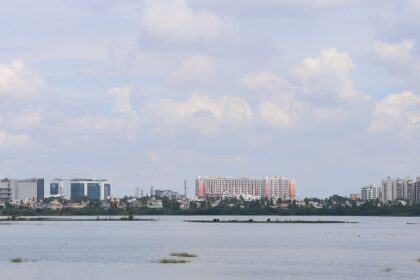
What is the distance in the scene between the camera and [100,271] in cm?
7094

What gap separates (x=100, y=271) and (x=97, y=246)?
3723 cm

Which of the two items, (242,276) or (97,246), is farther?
(97,246)

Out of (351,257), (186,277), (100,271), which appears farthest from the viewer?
(351,257)

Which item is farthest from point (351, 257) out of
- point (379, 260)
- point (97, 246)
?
point (97, 246)

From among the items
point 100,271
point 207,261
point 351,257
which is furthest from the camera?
point 351,257

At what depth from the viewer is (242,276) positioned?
6831cm

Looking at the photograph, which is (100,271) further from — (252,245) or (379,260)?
(252,245)

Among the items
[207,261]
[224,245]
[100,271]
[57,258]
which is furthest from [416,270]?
[224,245]

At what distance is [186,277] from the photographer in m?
65.9

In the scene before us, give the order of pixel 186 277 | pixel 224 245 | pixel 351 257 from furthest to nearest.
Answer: pixel 224 245, pixel 351 257, pixel 186 277

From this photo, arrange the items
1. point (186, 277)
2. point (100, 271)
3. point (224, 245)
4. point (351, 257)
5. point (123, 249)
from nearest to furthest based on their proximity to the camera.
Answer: point (186, 277), point (100, 271), point (351, 257), point (123, 249), point (224, 245)

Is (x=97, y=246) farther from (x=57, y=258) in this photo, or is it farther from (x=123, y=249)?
(x=57, y=258)

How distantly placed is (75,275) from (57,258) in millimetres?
17961

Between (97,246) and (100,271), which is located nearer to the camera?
(100,271)
